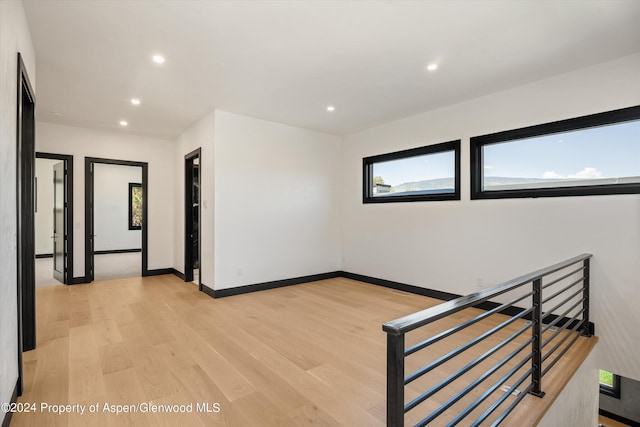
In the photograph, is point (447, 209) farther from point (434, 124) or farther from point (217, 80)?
point (217, 80)

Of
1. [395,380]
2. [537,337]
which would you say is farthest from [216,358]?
[537,337]

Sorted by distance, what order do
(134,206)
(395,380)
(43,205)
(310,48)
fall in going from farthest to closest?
(134,206)
(43,205)
(310,48)
(395,380)

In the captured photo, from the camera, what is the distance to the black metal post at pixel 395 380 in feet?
3.63

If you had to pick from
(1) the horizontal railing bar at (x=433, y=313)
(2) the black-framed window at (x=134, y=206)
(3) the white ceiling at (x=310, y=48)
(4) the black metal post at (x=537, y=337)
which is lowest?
(4) the black metal post at (x=537, y=337)

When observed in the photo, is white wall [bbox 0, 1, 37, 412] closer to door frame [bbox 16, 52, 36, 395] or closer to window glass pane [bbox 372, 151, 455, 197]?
door frame [bbox 16, 52, 36, 395]

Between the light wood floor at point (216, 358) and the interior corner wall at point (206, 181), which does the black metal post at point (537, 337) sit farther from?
the interior corner wall at point (206, 181)

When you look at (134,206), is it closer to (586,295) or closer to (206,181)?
(206,181)

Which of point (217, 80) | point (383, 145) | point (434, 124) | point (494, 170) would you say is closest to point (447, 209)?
point (494, 170)

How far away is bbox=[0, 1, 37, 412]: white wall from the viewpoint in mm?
1677

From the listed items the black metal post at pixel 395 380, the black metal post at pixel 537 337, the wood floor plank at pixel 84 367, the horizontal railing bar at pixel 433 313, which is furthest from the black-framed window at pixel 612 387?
the wood floor plank at pixel 84 367

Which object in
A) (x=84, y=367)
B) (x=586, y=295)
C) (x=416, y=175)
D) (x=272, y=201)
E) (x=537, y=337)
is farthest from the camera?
(x=272, y=201)

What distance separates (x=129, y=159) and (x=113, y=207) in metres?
4.58

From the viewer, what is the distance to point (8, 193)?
1851mm

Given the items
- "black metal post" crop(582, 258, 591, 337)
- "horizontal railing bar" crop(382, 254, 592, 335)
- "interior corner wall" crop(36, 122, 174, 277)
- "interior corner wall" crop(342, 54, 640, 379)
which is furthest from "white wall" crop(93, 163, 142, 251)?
"black metal post" crop(582, 258, 591, 337)
